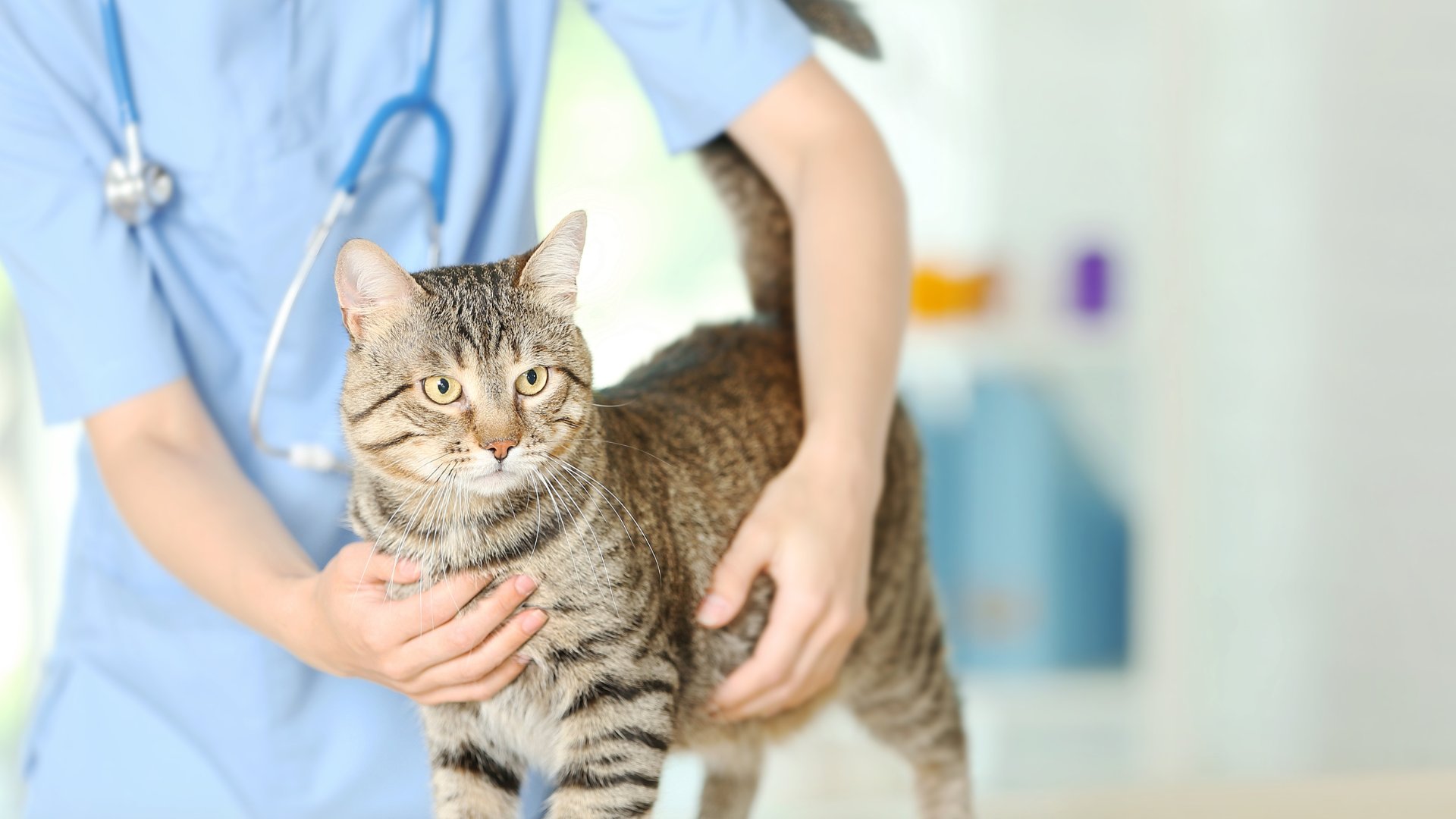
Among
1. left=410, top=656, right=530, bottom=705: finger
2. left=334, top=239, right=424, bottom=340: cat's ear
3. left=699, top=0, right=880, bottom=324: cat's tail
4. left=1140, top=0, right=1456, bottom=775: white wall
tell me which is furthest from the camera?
left=1140, top=0, right=1456, bottom=775: white wall

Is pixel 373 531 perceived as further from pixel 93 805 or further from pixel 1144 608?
pixel 1144 608

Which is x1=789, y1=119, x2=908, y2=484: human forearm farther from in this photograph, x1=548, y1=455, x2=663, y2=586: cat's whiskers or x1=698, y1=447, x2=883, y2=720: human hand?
x1=548, y1=455, x2=663, y2=586: cat's whiskers

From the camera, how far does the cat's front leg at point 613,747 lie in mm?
905

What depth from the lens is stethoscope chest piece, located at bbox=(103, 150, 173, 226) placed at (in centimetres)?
101

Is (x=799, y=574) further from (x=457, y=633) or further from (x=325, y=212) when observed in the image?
(x=325, y=212)

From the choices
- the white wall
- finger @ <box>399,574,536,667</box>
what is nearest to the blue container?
the white wall

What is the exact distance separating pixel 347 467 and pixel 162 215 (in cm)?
27

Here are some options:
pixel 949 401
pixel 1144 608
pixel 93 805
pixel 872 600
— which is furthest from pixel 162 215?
pixel 1144 608

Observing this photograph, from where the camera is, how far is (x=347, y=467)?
108cm

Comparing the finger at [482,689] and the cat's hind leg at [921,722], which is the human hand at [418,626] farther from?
the cat's hind leg at [921,722]

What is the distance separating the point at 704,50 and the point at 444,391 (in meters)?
0.45

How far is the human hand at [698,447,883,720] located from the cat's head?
0.21m

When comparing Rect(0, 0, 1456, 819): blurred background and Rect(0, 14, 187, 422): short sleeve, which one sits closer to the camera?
Rect(0, 14, 187, 422): short sleeve

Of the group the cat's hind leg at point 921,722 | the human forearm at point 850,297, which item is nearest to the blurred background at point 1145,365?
the cat's hind leg at point 921,722
